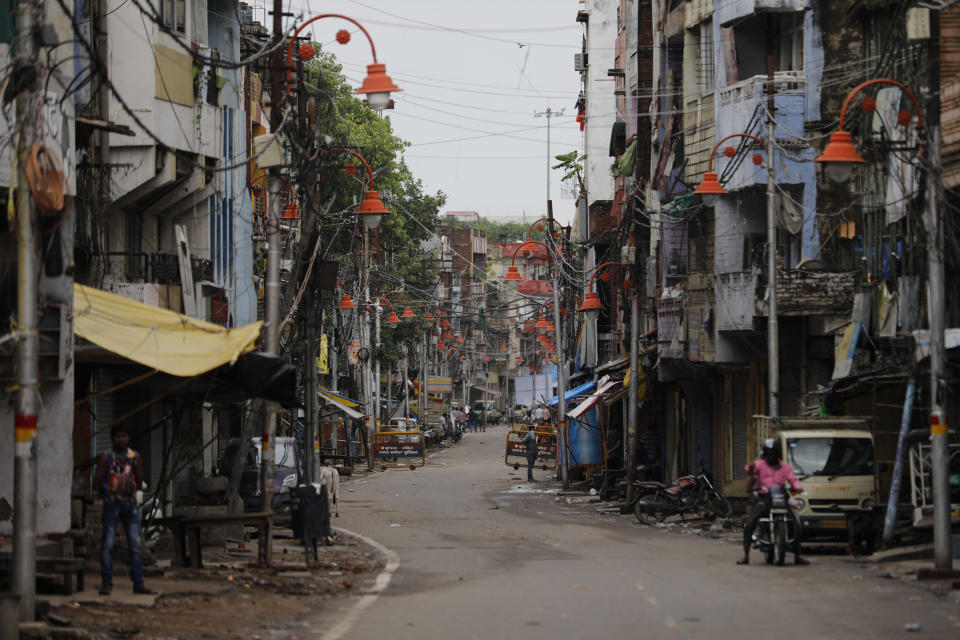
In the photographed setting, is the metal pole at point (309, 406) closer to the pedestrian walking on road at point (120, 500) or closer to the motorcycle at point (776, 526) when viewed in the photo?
the motorcycle at point (776, 526)

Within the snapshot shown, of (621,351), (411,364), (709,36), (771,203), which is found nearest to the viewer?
(771,203)

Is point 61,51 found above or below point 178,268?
above

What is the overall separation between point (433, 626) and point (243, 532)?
12927 millimetres

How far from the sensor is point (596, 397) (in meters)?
44.7

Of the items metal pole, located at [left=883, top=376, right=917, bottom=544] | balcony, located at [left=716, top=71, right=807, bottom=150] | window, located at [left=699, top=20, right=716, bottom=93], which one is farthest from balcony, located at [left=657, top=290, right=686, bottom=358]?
metal pole, located at [left=883, top=376, right=917, bottom=544]

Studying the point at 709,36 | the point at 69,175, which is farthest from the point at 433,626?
the point at 709,36

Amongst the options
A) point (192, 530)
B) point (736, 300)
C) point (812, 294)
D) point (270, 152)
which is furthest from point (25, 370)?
point (736, 300)

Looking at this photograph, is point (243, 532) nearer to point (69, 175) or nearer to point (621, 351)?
point (69, 175)

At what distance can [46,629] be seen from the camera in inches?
476

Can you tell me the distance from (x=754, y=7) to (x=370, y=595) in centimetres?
1990

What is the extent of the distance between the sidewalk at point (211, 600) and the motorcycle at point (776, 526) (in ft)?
18.9

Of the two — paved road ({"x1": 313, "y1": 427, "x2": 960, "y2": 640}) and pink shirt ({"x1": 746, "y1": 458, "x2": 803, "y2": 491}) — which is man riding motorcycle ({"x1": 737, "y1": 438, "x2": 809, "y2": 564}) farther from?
paved road ({"x1": 313, "y1": 427, "x2": 960, "y2": 640})

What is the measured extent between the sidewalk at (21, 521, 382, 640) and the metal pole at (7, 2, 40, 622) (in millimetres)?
710

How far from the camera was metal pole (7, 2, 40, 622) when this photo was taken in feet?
41.1
